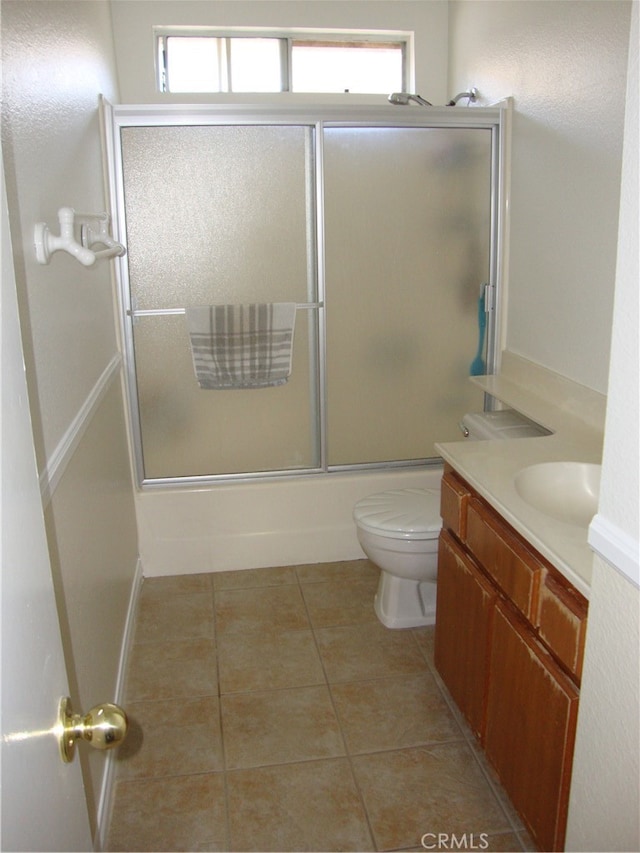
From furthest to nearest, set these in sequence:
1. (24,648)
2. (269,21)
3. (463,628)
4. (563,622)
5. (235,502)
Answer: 1. (269,21)
2. (235,502)
3. (463,628)
4. (563,622)
5. (24,648)

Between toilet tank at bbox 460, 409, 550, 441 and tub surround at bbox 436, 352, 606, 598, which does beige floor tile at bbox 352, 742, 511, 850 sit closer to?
tub surround at bbox 436, 352, 606, 598

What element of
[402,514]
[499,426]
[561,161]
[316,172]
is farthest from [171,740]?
[561,161]

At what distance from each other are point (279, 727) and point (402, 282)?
5.86 ft

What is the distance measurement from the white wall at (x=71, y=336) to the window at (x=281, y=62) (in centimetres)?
62

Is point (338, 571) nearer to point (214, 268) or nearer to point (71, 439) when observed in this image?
point (214, 268)

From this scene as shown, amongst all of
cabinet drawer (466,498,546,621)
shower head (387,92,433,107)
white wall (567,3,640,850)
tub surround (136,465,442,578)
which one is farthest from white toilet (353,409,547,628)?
shower head (387,92,433,107)

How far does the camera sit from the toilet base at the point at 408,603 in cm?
270

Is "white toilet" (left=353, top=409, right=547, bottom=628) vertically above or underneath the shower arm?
underneath

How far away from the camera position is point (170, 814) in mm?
1902

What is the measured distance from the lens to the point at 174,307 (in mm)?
2973

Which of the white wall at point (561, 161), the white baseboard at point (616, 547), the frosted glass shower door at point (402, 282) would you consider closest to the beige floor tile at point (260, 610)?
the frosted glass shower door at point (402, 282)

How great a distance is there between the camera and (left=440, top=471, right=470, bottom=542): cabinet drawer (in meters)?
2.01

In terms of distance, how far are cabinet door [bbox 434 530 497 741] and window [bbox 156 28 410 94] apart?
2.35 m

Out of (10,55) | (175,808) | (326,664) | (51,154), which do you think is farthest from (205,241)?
(175,808)
